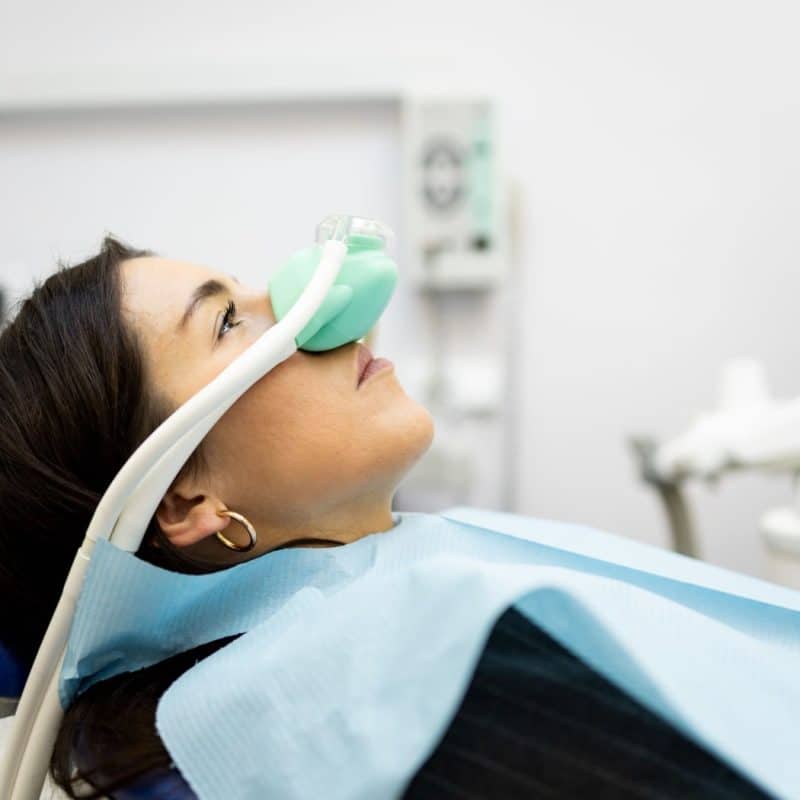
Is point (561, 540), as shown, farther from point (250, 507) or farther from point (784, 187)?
point (784, 187)

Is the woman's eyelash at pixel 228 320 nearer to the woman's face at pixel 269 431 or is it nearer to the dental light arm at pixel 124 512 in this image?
the woman's face at pixel 269 431

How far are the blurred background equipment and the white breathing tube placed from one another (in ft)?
2.55

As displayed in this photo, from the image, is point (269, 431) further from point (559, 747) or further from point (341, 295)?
point (559, 747)

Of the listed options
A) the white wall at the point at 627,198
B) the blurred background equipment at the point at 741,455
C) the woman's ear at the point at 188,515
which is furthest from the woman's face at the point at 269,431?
the white wall at the point at 627,198

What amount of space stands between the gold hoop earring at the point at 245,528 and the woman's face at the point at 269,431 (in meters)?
0.01

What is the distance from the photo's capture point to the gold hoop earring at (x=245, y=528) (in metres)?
0.99

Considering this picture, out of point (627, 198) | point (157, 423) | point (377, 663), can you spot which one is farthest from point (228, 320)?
point (627, 198)

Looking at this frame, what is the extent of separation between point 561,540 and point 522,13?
4.73ft

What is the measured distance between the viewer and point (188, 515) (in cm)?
102

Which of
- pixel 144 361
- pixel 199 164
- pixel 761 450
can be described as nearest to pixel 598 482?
pixel 761 450

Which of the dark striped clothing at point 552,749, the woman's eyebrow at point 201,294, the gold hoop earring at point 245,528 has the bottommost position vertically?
the dark striped clothing at point 552,749

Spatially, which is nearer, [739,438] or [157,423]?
[157,423]

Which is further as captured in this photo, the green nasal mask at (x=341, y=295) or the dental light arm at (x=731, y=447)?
the dental light arm at (x=731, y=447)

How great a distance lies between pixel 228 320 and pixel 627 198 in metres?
1.30
